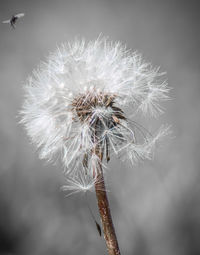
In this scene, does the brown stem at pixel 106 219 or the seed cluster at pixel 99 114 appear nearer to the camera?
the brown stem at pixel 106 219

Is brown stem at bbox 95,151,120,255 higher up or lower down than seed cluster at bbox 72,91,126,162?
lower down

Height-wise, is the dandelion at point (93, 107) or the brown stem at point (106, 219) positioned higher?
the dandelion at point (93, 107)

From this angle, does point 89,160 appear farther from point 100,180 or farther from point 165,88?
point 165,88

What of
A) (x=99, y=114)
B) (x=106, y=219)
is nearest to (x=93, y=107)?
(x=99, y=114)

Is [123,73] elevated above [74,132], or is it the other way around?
[123,73]

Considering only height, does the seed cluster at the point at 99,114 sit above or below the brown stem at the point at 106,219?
above

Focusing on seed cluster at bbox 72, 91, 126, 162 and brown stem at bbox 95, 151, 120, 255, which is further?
seed cluster at bbox 72, 91, 126, 162

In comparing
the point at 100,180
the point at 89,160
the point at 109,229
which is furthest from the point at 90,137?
the point at 109,229
